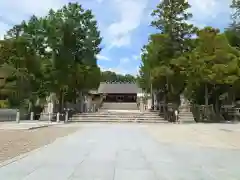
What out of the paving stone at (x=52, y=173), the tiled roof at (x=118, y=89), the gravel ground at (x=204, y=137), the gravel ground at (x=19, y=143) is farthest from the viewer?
the tiled roof at (x=118, y=89)

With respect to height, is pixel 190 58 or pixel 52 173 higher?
pixel 190 58

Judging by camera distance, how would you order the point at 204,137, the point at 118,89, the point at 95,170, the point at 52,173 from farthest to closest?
the point at 118,89 → the point at 204,137 → the point at 95,170 → the point at 52,173

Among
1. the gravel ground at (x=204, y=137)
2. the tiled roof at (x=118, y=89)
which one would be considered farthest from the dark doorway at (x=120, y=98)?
the gravel ground at (x=204, y=137)

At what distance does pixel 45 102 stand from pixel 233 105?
20.9 metres

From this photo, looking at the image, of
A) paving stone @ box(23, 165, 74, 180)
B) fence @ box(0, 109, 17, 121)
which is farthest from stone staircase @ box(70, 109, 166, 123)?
paving stone @ box(23, 165, 74, 180)

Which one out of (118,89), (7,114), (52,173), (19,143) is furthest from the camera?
(118,89)

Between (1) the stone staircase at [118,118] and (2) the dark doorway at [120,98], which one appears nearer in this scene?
(1) the stone staircase at [118,118]

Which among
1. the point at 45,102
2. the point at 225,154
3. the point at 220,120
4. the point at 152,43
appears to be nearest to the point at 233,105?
the point at 220,120

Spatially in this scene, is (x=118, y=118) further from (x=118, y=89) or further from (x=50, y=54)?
(x=118, y=89)

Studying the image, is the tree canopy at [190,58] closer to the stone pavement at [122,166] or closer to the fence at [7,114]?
the fence at [7,114]

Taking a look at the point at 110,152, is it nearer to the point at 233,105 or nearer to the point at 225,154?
the point at 225,154

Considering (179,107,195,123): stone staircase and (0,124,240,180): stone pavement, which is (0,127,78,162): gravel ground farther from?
(179,107,195,123): stone staircase

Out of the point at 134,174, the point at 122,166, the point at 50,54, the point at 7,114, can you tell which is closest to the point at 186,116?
the point at 50,54

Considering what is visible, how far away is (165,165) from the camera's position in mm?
8531
